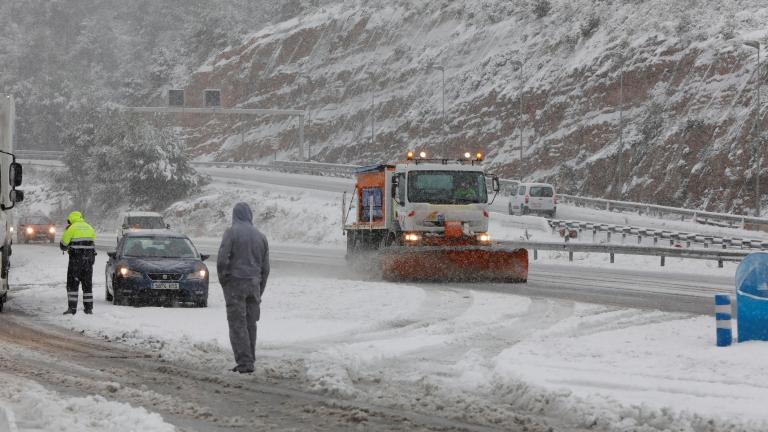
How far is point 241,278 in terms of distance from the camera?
1189 cm

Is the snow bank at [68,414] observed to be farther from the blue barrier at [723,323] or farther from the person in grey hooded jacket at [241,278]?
the blue barrier at [723,323]

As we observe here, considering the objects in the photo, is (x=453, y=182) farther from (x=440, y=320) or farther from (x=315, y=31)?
(x=315, y=31)

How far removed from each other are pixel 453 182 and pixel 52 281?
9.78 meters

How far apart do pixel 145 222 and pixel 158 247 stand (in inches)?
727

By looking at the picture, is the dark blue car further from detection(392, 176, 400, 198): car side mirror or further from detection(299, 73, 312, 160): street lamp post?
detection(299, 73, 312, 160): street lamp post

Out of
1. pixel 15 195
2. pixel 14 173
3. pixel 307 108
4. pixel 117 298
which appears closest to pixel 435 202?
pixel 117 298

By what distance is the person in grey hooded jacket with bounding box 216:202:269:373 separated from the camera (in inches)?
468

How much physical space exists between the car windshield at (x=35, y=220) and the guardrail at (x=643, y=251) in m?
23.3

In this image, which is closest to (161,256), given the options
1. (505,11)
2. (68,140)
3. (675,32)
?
(675,32)

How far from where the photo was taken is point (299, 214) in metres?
62.2

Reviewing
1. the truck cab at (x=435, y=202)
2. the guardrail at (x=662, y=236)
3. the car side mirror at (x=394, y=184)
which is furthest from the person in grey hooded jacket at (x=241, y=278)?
the guardrail at (x=662, y=236)

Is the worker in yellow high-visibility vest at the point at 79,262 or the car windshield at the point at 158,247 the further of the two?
the car windshield at the point at 158,247

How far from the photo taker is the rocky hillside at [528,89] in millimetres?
60625

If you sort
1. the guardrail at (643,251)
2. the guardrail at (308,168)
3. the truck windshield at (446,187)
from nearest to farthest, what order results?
the truck windshield at (446,187) → the guardrail at (643,251) → the guardrail at (308,168)
